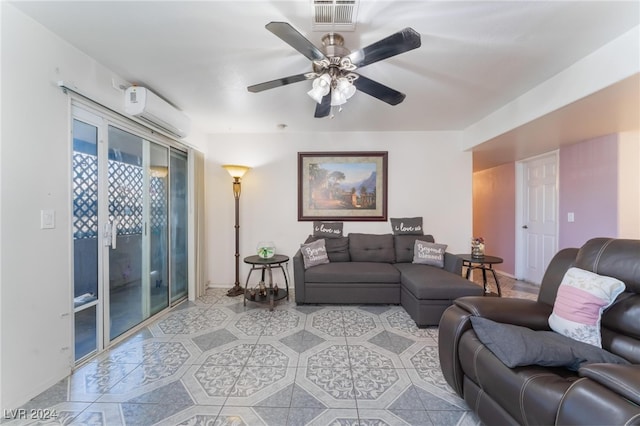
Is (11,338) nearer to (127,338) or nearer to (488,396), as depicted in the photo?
(127,338)

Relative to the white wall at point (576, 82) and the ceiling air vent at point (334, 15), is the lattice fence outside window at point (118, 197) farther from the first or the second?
the white wall at point (576, 82)

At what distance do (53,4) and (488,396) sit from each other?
329cm

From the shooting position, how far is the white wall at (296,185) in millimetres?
3959

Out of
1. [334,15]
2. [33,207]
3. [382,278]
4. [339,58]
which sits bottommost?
[382,278]

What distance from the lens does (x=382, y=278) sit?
316 cm

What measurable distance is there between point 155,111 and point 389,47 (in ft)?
7.46

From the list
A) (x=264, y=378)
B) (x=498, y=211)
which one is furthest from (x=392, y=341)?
(x=498, y=211)

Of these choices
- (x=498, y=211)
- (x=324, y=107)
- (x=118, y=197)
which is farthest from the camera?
(x=498, y=211)

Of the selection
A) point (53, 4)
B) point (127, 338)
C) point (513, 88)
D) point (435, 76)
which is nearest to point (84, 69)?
point (53, 4)

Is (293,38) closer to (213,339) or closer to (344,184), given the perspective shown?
(213,339)

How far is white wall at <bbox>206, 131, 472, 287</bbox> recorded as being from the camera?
3959 mm

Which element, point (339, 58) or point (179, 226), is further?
point (179, 226)

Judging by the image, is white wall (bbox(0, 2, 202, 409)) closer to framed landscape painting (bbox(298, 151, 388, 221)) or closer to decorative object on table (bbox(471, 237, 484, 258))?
framed landscape painting (bbox(298, 151, 388, 221))

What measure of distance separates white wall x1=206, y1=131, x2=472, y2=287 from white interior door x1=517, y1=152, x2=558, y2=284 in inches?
52.6
